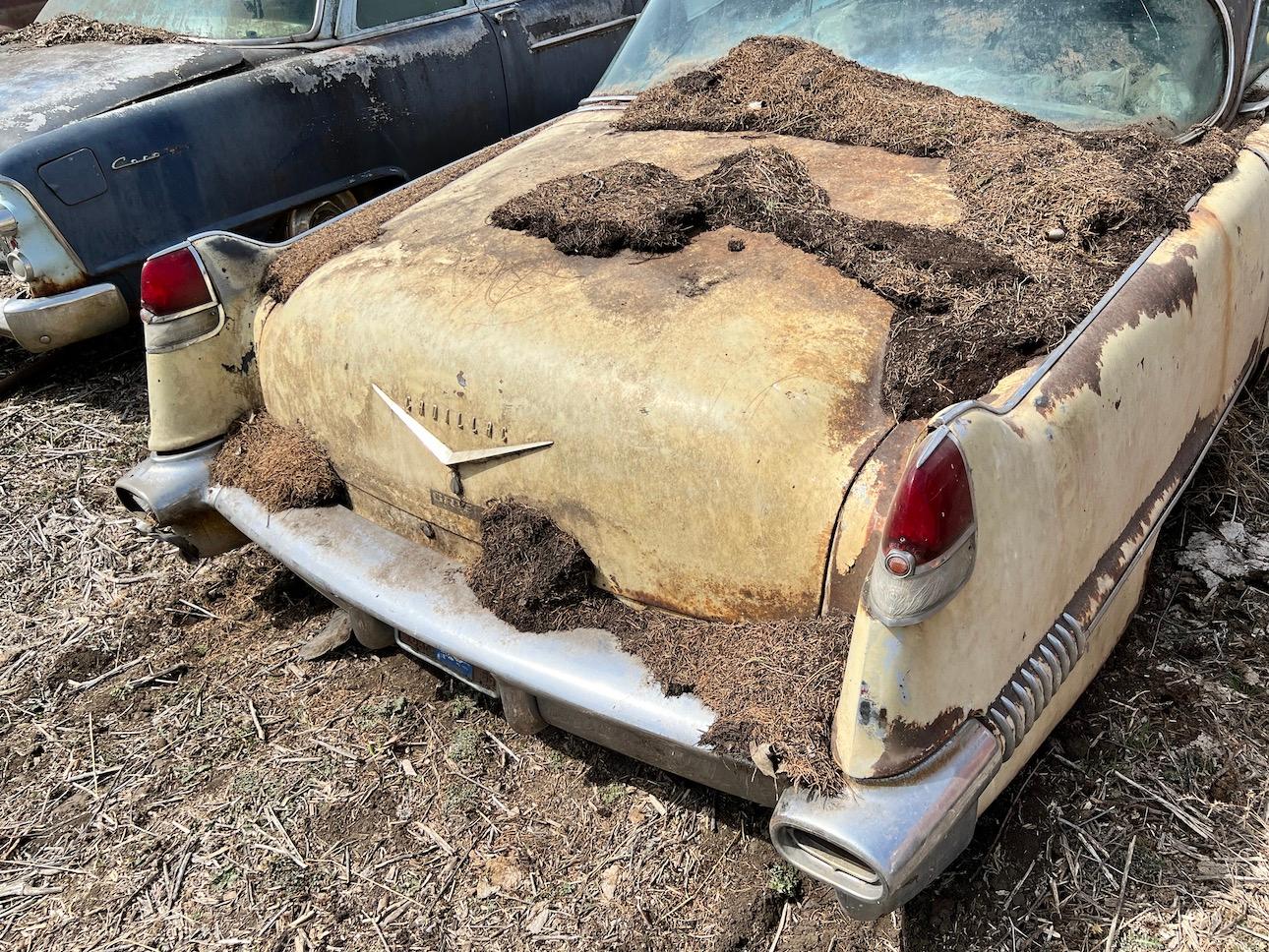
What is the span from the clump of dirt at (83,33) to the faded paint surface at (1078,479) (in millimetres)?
4389

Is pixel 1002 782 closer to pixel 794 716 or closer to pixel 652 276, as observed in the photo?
pixel 794 716

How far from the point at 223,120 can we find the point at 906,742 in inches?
154

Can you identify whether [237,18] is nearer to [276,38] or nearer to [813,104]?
[276,38]

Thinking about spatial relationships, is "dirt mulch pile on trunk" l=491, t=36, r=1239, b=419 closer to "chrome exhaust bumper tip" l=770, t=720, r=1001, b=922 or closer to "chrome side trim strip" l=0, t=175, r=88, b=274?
"chrome exhaust bumper tip" l=770, t=720, r=1001, b=922

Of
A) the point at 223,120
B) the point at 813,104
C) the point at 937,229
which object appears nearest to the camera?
the point at 937,229

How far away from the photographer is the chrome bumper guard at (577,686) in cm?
170

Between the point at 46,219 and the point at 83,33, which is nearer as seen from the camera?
the point at 46,219

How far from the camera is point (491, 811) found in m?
2.54

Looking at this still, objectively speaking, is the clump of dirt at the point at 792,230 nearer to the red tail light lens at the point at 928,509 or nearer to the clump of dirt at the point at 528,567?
the red tail light lens at the point at 928,509

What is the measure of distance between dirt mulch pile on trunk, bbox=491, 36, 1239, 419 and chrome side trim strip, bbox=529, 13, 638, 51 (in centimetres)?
258

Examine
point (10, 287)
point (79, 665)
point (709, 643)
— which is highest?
point (709, 643)

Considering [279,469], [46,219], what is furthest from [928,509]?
[46,219]

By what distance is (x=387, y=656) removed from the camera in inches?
119

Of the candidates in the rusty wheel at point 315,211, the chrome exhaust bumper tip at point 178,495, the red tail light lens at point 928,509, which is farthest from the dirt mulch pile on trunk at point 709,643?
the rusty wheel at point 315,211
